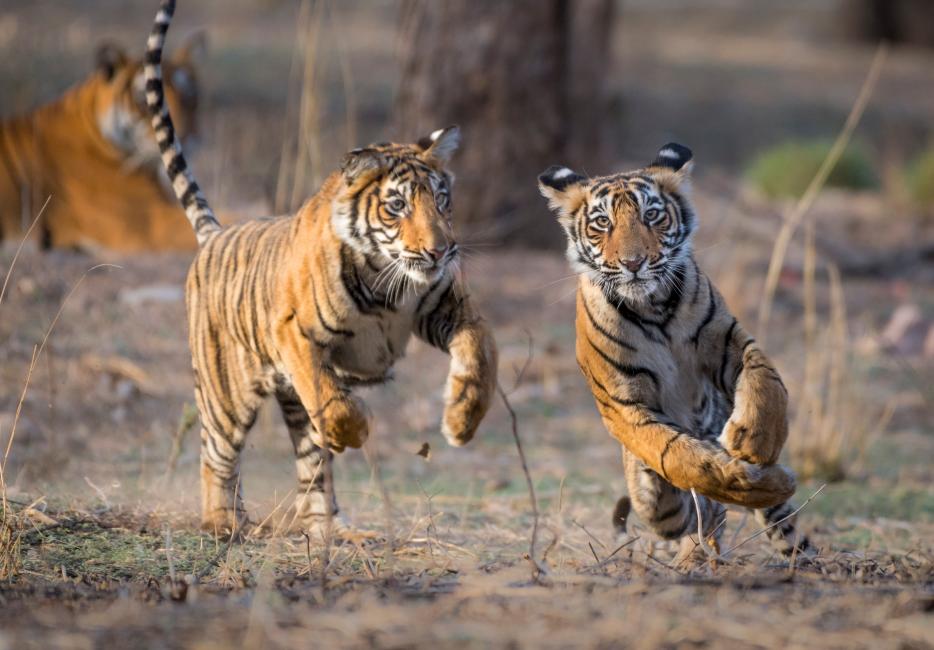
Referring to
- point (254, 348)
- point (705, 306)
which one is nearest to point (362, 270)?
point (254, 348)

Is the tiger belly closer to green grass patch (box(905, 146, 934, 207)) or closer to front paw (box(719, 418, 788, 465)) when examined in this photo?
front paw (box(719, 418, 788, 465))

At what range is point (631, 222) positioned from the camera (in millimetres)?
4168

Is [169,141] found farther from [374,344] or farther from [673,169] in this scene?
[673,169]

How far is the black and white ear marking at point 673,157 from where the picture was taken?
173 inches

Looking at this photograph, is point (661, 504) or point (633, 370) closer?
point (633, 370)

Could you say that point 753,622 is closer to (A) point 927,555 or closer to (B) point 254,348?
(A) point 927,555

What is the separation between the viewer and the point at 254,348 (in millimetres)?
4777

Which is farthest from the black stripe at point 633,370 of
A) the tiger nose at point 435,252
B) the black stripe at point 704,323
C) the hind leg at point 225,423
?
the hind leg at point 225,423

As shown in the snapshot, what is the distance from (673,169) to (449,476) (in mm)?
2936

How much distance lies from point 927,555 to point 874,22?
21291mm

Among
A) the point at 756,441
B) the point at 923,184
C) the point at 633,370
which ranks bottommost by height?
the point at 756,441

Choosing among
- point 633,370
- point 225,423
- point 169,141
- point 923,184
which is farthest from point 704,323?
point 923,184

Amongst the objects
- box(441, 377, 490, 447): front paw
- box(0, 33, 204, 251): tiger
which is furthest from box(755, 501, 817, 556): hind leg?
box(0, 33, 204, 251): tiger

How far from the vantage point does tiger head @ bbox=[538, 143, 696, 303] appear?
13.6 feet
